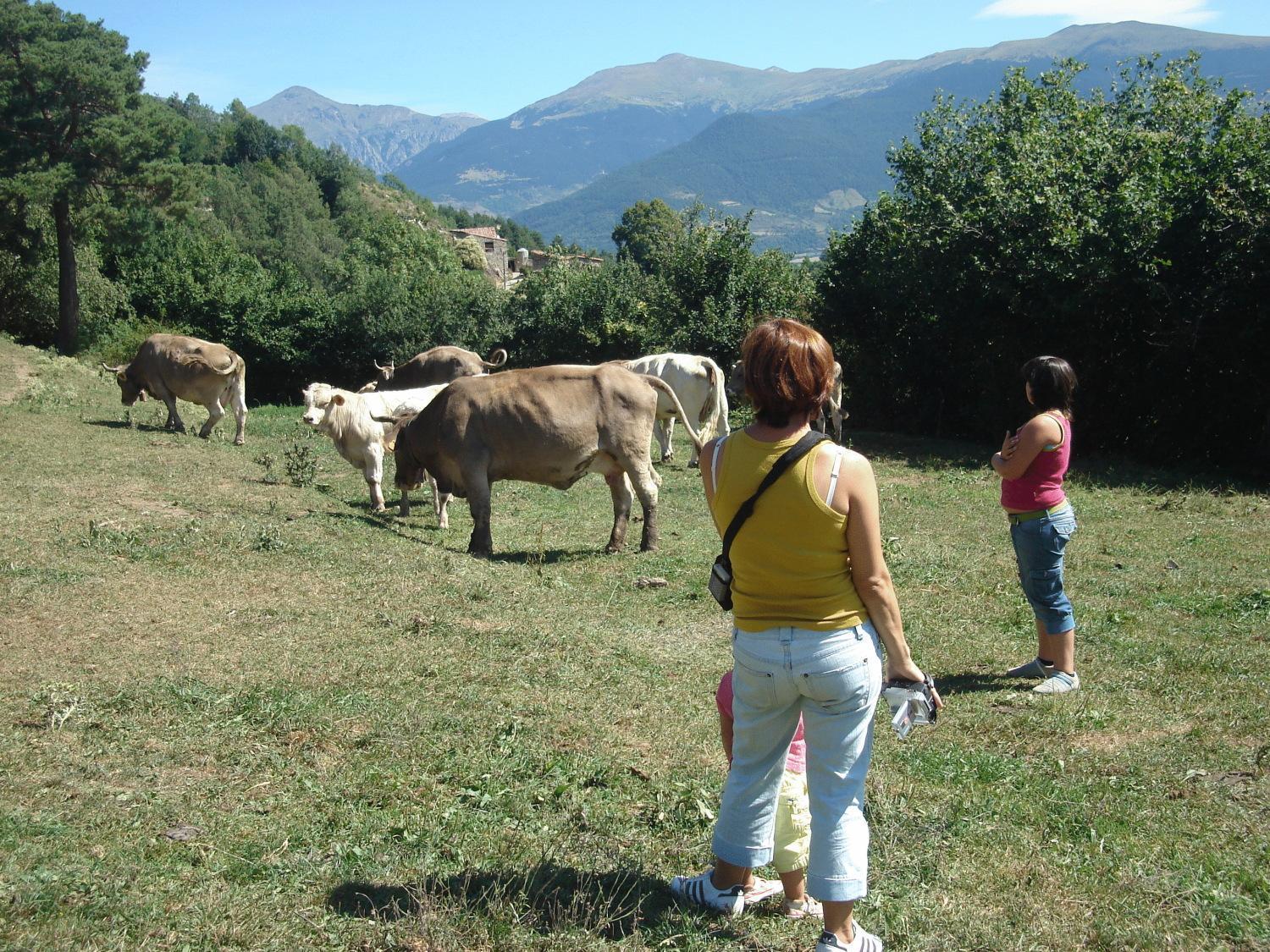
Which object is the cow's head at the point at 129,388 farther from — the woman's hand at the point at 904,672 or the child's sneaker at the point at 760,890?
the woman's hand at the point at 904,672

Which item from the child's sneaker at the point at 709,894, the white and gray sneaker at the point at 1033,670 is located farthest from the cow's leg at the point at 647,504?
the child's sneaker at the point at 709,894

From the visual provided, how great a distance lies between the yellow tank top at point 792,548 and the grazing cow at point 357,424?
10.6 meters

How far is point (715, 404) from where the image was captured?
1789 centimetres

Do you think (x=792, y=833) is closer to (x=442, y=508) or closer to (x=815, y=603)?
(x=815, y=603)

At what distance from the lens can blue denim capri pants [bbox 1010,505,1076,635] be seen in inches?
268

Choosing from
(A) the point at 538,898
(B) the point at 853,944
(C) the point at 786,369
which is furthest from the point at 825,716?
(A) the point at 538,898

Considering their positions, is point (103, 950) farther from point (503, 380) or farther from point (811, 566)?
point (503, 380)

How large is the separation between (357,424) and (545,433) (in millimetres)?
3829

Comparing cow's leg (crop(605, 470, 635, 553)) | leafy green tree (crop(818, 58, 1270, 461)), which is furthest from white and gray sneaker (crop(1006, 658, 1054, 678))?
leafy green tree (crop(818, 58, 1270, 461))

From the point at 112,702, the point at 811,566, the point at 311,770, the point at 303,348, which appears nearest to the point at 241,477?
the point at 112,702

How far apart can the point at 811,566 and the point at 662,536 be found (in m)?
9.61

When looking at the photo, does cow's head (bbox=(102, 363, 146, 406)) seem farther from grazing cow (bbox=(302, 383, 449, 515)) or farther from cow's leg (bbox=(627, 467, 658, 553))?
cow's leg (bbox=(627, 467, 658, 553))

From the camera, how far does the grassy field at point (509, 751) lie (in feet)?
12.9

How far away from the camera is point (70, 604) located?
24.7ft
